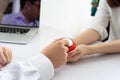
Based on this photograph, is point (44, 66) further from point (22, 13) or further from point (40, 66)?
point (22, 13)

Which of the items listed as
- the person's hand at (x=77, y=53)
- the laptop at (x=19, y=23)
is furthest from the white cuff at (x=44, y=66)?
the laptop at (x=19, y=23)

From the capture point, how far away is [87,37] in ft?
3.10

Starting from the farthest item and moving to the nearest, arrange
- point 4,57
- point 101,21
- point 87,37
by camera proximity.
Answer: point 101,21
point 87,37
point 4,57

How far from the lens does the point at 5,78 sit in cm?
61

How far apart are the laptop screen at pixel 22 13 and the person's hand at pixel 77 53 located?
14.2 inches

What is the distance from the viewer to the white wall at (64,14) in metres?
1.23

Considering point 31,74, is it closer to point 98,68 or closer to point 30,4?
point 98,68

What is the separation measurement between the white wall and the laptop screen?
0.16 metres

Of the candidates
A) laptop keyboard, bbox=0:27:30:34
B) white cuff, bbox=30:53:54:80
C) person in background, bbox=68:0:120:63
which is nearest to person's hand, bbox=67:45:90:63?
person in background, bbox=68:0:120:63

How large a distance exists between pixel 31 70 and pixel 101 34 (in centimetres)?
46

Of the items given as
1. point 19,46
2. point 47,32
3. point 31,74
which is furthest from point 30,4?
point 31,74

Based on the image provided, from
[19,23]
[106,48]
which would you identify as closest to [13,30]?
[19,23]

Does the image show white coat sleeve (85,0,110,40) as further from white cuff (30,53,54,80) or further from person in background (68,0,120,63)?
white cuff (30,53,54,80)

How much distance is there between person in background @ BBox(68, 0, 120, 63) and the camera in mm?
817
